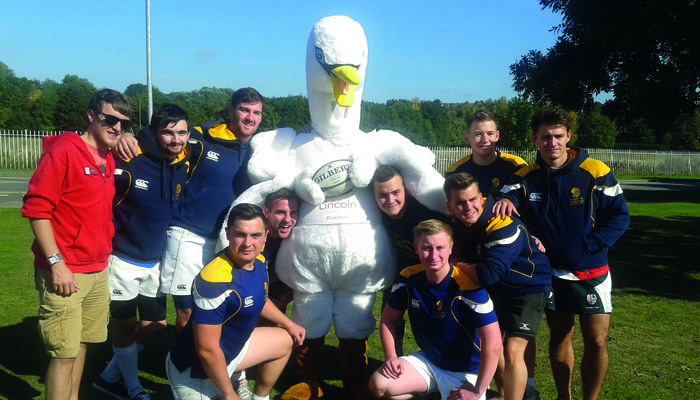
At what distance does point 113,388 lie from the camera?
3.82 meters

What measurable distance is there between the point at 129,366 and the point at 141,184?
126 cm

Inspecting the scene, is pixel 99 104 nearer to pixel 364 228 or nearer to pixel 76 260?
pixel 76 260

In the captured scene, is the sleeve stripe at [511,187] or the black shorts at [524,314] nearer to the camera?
the black shorts at [524,314]

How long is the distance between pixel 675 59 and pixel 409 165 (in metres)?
7.43

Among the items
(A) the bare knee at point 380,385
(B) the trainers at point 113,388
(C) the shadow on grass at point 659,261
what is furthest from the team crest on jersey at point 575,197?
(C) the shadow on grass at point 659,261

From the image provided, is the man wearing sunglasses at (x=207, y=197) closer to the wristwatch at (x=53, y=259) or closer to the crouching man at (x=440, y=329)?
the wristwatch at (x=53, y=259)

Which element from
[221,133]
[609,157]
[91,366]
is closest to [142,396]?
[91,366]

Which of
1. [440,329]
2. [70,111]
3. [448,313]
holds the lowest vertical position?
[440,329]

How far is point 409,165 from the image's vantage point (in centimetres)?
354

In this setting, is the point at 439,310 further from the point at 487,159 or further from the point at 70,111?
the point at 70,111

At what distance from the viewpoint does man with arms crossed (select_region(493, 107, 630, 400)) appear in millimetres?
3412

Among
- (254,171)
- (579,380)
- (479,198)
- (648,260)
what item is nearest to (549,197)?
(479,198)

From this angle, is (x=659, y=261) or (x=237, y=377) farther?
(x=659, y=261)

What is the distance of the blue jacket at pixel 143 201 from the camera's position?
11.8 feet
